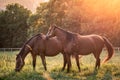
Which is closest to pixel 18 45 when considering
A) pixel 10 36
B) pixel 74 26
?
pixel 10 36

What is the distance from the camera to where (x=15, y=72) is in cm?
1487

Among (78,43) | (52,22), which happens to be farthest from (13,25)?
(78,43)

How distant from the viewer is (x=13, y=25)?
6222 centimetres

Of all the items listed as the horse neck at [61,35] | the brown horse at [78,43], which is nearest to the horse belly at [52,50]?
the brown horse at [78,43]

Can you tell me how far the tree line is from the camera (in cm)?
4175

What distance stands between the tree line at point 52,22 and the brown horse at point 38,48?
952 inches

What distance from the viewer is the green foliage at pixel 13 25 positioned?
6088cm

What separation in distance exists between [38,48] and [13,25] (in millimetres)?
46977

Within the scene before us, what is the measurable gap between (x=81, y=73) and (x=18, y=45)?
44.6m

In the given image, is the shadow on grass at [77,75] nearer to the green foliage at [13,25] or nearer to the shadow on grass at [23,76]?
the shadow on grass at [23,76]

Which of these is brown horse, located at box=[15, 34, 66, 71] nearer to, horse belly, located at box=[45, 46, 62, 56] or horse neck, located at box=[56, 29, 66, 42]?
horse belly, located at box=[45, 46, 62, 56]

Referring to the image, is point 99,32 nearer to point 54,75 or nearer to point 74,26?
point 74,26

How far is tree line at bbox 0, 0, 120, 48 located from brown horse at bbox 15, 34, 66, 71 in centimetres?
2419

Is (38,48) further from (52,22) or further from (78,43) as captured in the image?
(52,22)
